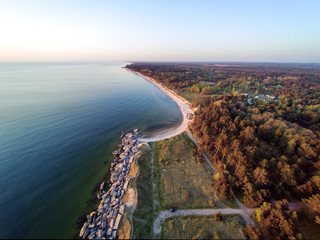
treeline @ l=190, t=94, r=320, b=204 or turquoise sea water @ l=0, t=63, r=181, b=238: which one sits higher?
treeline @ l=190, t=94, r=320, b=204

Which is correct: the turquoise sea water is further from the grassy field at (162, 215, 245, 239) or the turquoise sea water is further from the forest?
the forest

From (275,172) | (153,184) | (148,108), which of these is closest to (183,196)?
(153,184)

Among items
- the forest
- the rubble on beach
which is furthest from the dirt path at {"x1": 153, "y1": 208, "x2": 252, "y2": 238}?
the rubble on beach

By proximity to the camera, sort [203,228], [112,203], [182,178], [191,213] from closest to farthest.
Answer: [203,228] → [191,213] → [112,203] → [182,178]

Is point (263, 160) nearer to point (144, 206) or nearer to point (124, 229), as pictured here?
point (144, 206)

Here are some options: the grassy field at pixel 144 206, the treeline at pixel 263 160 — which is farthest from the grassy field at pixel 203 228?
the treeline at pixel 263 160

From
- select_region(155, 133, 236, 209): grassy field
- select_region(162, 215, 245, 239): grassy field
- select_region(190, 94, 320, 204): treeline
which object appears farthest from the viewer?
select_region(155, 133, 236, 209): grassy field

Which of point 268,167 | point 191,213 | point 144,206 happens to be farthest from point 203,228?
point 268,167

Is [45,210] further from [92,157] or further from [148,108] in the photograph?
[148,108]
